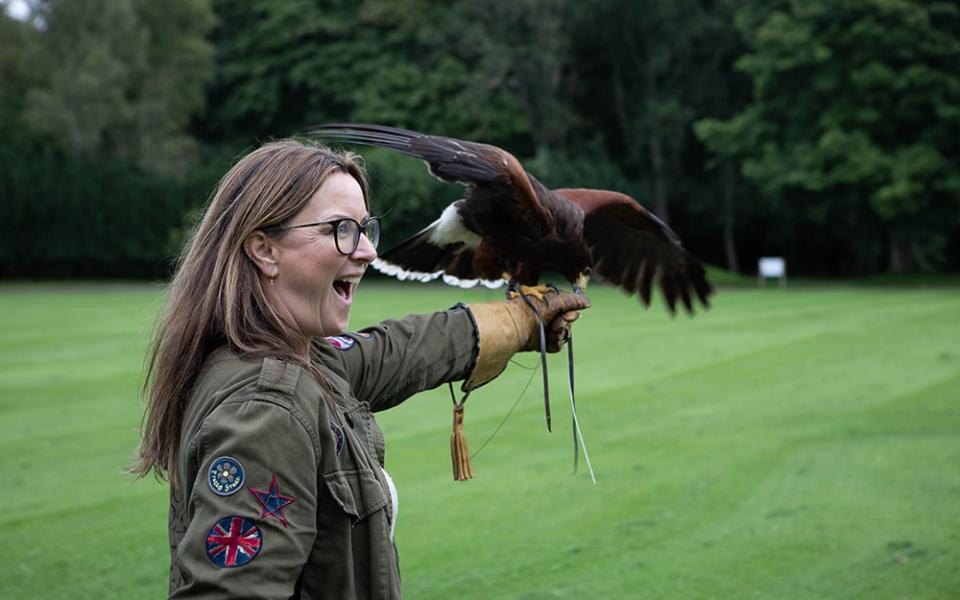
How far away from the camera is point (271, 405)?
1595mm

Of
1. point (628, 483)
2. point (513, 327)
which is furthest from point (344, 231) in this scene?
point (628, 483)

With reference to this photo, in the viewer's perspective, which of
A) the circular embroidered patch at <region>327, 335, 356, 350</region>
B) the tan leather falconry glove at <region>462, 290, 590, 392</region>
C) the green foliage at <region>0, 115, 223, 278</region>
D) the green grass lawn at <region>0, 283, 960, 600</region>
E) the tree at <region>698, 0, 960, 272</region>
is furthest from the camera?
the green foliage at <region>0, 115, 223, 278</region>

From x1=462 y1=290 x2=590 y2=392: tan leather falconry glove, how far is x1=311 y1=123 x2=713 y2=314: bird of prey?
0.49m

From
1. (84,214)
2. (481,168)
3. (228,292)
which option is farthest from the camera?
(84,214)

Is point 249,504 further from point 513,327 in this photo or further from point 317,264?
point 513,327

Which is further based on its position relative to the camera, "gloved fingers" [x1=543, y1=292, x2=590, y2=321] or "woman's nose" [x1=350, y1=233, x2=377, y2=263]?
"gloved fingers" [x1=543, y1=292, x2=590, y2=321]

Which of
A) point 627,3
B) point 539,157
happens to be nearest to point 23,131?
point 539,157

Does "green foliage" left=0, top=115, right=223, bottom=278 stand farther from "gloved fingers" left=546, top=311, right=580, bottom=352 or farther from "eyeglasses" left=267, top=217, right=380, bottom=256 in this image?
"eyeglasses" left=267, top=217, right=380, bottom=256

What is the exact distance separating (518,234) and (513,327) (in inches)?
36.9

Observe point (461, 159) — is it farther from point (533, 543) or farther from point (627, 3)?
point (627, 3)

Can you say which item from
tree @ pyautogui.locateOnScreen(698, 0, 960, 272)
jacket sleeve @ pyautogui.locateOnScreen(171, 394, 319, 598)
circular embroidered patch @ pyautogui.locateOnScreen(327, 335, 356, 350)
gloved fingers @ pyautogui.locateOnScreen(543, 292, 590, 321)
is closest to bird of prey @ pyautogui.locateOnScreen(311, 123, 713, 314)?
gloved fingers @ pyautogui.locateOnScreen(543, 292, 590, 321)

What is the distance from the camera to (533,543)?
16.4ft

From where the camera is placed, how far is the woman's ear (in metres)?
1.79

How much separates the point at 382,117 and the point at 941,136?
16606 mm
